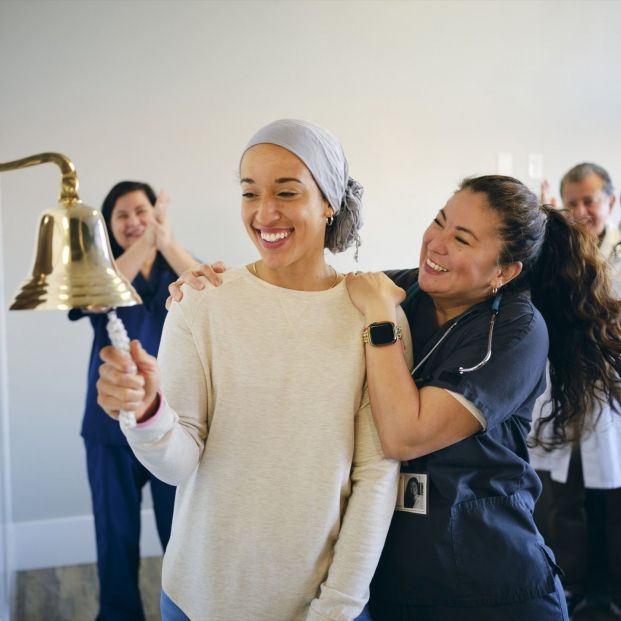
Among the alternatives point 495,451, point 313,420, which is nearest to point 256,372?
point 313,420

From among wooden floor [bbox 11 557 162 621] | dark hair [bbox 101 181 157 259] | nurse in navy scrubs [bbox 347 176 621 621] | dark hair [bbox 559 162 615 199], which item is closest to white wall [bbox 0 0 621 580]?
wooden floor [bbox 11 557 162 621]

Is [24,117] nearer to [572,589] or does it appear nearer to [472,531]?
[472,531]

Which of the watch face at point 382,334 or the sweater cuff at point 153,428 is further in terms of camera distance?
the watch face at point 382,334

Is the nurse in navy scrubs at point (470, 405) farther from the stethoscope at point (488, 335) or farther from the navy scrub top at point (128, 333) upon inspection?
the navy scrub top at point (128, 333)

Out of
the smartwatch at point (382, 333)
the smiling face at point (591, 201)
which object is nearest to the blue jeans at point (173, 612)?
the smartwatch at point (382, 333)

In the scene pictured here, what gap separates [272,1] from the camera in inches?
118

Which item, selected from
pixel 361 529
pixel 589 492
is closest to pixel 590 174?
pixel 589 492

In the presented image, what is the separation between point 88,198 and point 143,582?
1603mm

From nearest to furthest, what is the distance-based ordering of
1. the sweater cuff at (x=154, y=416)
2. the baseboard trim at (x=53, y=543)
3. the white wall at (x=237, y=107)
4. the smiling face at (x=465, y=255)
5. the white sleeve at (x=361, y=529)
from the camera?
the sweater cuff at (x=154, y=416), the white sleeve at (x=361, y=529), the smiling face at (x=465, y=255), the white wall at (x=237, y=107), the baseboard trim at (x=53, y=543)

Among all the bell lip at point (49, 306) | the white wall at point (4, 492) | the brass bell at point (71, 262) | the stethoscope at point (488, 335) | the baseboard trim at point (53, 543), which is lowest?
the baseboard trim at point (53, 543)

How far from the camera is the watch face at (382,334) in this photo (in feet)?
4.05

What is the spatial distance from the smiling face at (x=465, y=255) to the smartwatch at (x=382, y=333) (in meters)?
0.21

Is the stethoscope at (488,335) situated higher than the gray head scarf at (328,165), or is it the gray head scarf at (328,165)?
the gray head scarf at (328,165)

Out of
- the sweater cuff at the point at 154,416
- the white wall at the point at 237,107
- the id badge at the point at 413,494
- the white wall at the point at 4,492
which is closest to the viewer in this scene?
the sweater cuff at the point at 154,416
